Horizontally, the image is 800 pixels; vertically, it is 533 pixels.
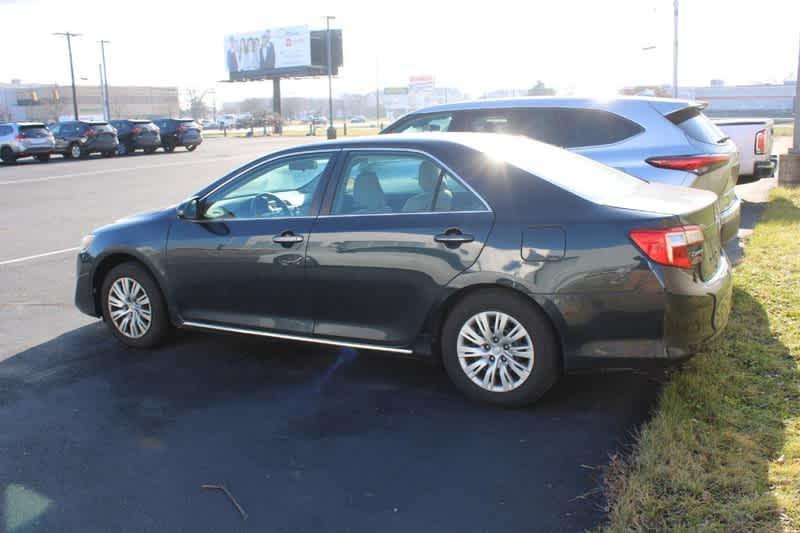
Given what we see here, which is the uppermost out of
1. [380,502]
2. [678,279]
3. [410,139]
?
[410,139]

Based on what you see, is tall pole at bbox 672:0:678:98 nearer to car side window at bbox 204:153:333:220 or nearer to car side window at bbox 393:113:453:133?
car side window at bbox 393:113:453:133

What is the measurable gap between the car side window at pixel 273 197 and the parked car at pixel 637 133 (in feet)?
9.79

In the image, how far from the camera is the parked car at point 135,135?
118 feet

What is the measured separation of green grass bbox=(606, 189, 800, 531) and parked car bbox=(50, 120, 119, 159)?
32327 mm

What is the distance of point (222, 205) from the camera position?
5699 mm

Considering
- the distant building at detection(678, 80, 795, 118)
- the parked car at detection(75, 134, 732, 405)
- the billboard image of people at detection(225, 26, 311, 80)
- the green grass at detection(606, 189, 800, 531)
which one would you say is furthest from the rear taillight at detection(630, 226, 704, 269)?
the distant building at detection(678, 80, 795, 118)

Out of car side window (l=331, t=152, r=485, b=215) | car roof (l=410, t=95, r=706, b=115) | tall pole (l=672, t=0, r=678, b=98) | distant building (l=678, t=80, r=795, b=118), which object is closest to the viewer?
car side window (l=331, t=152, r=485, b=215)

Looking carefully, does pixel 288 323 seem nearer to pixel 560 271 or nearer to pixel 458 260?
pixel 458 260

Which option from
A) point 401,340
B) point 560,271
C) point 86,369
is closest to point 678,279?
point 560,271

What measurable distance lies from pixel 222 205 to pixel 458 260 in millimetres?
2002

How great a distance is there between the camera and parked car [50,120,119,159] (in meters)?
33.6

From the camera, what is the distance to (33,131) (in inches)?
1249

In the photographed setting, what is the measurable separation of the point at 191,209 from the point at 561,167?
8.76 ft

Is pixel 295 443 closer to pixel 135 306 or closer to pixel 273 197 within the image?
pixel 273 197
